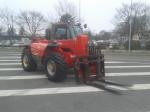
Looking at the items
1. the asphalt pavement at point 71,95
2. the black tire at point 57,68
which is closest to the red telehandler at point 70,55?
the black tire at point 57,68

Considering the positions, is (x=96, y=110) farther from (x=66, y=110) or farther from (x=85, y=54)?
(x=85, y=54)

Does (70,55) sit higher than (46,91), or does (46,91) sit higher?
(70,55)

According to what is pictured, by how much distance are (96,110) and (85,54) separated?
162 inches

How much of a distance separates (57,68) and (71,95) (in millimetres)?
2094

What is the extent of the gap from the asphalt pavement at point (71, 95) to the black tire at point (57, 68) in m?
0.24

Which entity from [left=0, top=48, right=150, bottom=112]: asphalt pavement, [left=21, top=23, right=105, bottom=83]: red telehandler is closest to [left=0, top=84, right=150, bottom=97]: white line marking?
[left=0, top=48, right=150, bottom=112]: asphalt pavement

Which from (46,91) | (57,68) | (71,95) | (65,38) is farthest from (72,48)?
(71,95)

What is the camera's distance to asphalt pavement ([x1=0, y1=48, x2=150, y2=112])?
25.7 ft

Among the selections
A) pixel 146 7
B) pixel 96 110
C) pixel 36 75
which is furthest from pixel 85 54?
pixel 146 7

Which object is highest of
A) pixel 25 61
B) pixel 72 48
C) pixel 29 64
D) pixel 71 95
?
pixel 72 48

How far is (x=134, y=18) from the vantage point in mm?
61312

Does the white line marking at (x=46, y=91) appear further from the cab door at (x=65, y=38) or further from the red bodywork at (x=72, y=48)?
the cab door at (x=65, y=38)

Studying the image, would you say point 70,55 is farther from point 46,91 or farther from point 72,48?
point 46,91

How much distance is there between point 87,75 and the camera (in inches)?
433
